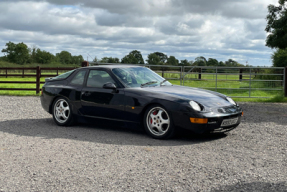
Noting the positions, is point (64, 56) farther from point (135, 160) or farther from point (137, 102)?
point (135, 160)

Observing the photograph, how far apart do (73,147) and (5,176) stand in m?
1.68

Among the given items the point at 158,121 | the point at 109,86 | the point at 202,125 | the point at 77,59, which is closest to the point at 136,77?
the point at 109,86

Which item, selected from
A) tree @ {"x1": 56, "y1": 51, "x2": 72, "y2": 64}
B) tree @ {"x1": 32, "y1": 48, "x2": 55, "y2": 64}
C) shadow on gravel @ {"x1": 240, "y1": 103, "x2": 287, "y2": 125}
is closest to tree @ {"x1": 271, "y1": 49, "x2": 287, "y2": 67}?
shadow on gravel @ {"x1": 240, "y1": 103, "x2": 287, "y2": 125}

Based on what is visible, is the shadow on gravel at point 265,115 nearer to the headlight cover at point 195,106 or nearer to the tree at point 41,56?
the headlight cover at point 195,106

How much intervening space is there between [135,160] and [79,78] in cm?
340

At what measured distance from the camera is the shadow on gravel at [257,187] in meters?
3.78

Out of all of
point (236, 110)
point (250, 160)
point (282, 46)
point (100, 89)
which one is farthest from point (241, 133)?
point (282, 46)

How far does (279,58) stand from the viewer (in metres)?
28.0

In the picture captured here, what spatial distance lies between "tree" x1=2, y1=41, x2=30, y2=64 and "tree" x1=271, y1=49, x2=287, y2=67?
84.6 meters

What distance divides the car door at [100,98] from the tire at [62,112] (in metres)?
0.42

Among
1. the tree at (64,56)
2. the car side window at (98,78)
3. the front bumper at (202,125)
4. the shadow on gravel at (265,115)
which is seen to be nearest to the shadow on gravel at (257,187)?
the front bumper at (202,125)

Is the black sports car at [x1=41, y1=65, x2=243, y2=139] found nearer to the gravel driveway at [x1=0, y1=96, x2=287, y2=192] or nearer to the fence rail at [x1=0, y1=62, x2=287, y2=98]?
the gravel driveway at [x1=0, y1=96, x2=287, y2=192]

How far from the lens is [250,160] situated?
507 centimetres

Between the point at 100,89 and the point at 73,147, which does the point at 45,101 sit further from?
the point at 73,147
